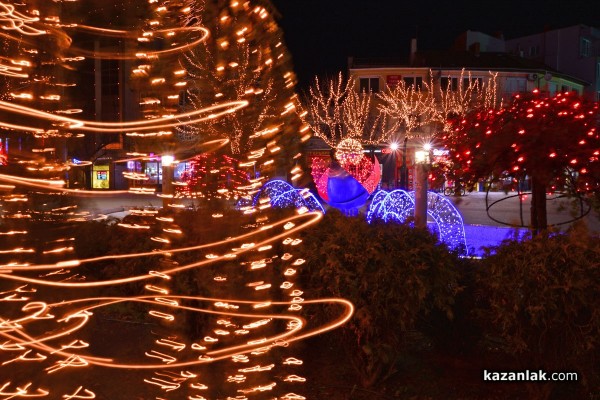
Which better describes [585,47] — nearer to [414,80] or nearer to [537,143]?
[414,80]

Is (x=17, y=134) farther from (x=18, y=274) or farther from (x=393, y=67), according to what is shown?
(x=393, y=67)

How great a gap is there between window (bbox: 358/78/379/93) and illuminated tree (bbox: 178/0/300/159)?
4192 cm

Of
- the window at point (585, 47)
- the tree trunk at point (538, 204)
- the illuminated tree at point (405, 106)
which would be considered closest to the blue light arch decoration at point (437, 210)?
the tree trunk at point (538, 204)

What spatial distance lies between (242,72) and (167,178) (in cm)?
63

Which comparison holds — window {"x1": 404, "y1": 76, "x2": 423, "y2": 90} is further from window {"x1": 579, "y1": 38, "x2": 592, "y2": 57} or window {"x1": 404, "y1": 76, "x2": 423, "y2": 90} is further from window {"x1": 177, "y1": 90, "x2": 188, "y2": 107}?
→ window {"x1": 177, "y1": 90, "x2": 188, "y2": 107}

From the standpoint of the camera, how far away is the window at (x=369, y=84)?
43906mm

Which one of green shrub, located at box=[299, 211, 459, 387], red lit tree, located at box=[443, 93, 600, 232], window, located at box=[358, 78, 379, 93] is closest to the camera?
green shrub, located at box=[299, 211, 459, 387]

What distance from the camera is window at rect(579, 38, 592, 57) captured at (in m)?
53.2

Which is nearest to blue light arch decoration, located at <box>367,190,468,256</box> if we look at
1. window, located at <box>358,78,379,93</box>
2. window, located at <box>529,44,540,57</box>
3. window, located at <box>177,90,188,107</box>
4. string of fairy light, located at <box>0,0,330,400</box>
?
string of fairy light, located at <box>0,0,330,400</box>

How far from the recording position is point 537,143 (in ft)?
16.6

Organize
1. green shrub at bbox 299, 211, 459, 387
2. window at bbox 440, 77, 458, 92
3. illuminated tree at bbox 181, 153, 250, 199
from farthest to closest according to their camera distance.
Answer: window at bbox 440, 77, 458, 92 → green shrub at bbox 299, 211, 459, 387 → illuminated tree at bbox 181, 153, 250, 199

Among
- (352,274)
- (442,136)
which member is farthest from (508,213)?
(352,274)

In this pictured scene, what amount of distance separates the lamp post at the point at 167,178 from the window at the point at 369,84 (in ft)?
138

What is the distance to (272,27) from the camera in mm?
2893
